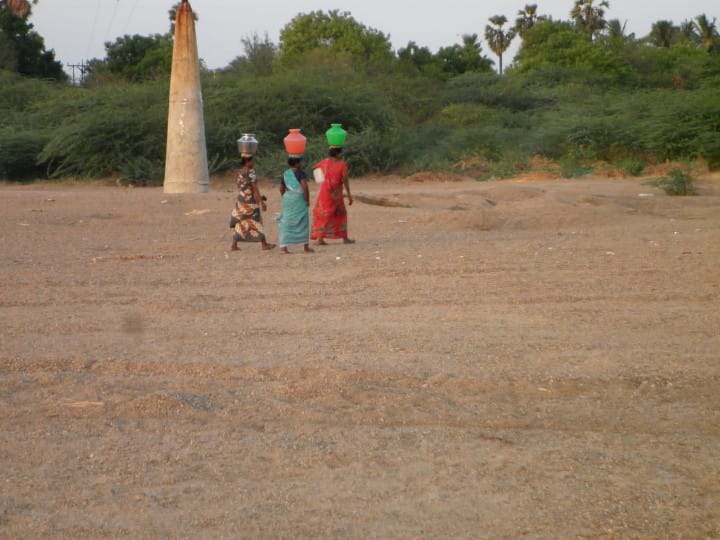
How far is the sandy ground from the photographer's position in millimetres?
4070

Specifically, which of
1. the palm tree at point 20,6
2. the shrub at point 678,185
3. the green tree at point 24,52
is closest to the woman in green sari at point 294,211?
the shrub at point 678,185

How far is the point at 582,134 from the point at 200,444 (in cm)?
2418

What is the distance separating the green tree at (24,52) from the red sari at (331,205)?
38.8 m

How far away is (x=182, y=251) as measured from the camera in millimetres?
12109

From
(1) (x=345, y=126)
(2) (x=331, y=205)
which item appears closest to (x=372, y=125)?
(1) (x=345, y=126)

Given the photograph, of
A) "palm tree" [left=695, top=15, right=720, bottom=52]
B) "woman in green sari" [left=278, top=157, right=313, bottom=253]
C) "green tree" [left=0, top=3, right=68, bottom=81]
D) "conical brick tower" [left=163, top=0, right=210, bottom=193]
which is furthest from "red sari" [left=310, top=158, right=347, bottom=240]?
"palm tree" [left=695, top=15, right=720, bottom=52]

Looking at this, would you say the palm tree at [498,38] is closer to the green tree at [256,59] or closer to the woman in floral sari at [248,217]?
the green tree at [256,59]

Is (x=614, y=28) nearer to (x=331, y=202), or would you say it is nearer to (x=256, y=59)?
(x=256, y=59)

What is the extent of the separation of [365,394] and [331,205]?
7154 mm

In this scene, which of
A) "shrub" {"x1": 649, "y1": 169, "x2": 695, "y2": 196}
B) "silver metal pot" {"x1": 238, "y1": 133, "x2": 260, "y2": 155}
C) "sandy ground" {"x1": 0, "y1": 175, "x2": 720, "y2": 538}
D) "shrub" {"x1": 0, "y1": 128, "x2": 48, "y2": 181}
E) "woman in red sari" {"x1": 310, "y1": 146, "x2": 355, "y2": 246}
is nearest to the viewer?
"sandy ground" {"x1": 0, "y1": 175, "x2": 720, "y2": 538}

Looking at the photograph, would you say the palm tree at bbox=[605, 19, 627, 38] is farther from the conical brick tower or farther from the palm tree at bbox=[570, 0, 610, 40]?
the conical brick tower

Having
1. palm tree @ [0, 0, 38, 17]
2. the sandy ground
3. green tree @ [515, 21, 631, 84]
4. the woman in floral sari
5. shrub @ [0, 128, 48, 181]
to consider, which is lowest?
the sandy ground

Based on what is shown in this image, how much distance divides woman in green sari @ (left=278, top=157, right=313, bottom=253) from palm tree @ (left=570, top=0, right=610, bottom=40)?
60886mm

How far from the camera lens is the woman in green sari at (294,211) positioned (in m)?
11.8
